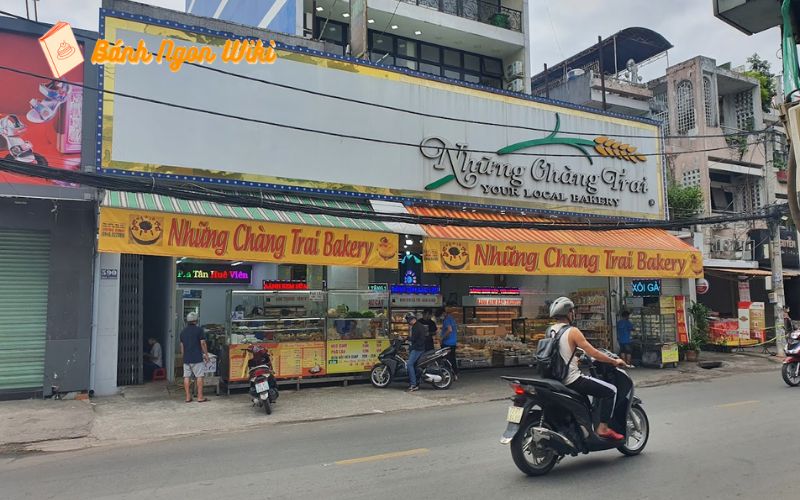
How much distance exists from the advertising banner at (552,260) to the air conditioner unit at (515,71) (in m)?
9.94

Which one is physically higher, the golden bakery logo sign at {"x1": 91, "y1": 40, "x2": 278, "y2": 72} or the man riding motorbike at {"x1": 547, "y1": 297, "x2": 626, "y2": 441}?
the golden bakery logo sign at {"x1": 91, "y1": 40, "x2": 278, "y2": 72}

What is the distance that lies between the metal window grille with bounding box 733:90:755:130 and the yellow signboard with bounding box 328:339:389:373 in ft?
75.9

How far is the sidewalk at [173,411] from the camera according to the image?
913 centimetres

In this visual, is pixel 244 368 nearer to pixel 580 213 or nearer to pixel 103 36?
pixel 103 36

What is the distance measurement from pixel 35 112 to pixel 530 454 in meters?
11.3

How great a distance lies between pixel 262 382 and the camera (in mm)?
10812

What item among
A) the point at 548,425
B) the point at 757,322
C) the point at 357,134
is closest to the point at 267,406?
the point at 548,425

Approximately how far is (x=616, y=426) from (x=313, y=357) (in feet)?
27.5

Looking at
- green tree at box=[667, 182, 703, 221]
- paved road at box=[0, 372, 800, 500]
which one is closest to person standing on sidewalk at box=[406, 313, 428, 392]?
paved road at box=[0, 372, 800, 500]

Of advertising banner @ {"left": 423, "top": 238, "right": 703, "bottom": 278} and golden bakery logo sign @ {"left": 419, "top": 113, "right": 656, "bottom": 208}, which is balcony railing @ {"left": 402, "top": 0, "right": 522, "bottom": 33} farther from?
advertising banner @ {"left": 423, "top": 238, "right": 703, "bottom": 278}

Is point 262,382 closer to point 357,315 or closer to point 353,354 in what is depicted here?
point 353,354

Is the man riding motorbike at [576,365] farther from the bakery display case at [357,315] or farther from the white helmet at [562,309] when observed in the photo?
the bakery display case at [357,315]

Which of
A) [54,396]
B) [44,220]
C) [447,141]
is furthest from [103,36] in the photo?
[447,141]

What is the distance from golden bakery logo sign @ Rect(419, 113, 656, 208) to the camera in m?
16.2
